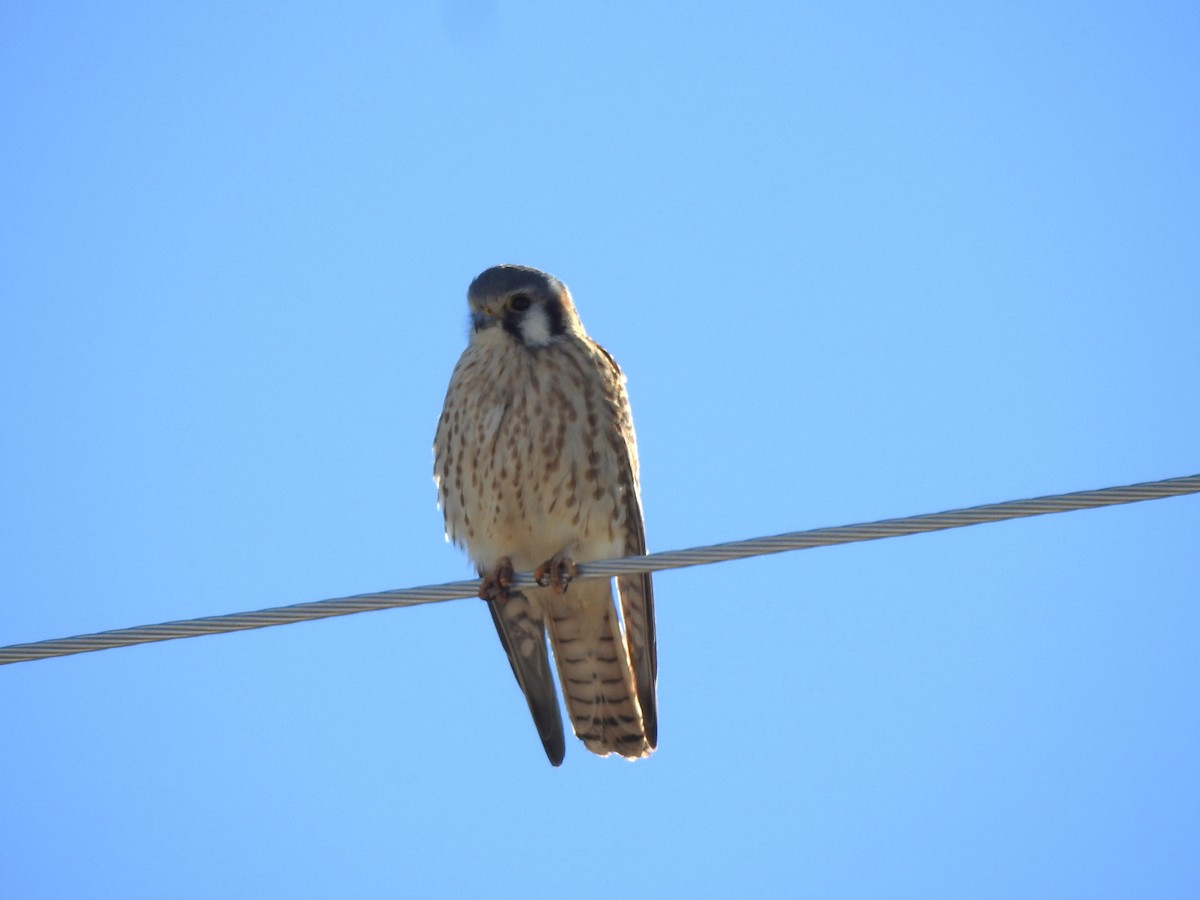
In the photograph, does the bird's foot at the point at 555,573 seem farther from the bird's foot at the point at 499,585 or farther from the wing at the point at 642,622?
the wing at the point at 642,622

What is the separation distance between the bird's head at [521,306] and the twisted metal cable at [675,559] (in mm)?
1740

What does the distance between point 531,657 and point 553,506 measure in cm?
62

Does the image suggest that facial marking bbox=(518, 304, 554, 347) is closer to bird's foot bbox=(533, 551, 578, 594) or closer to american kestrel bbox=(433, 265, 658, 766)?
american kestrel bbox=(433, 265, 658, 766)

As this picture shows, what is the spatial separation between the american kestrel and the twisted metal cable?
1248 millimetres

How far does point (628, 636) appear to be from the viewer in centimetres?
500

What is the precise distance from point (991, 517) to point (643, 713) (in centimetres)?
224

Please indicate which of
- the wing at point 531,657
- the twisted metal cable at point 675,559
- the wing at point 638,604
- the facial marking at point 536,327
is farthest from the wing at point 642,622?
the twisted metal cable at point 675,559

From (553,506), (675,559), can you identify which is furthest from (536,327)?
(675,559)

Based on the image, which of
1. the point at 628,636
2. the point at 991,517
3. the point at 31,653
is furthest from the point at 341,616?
the point at 628,636

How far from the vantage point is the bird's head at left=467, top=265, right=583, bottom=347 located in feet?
16.8

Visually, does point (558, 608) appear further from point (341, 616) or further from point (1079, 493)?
point (1079, 493)

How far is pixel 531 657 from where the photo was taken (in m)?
5.07

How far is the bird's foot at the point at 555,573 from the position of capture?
14.6 feet

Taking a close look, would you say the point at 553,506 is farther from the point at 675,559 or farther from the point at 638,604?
the point at 675,559
